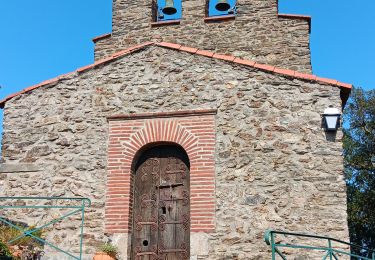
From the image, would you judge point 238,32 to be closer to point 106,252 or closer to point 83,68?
point 83,68

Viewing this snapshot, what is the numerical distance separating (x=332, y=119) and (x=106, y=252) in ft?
15.1

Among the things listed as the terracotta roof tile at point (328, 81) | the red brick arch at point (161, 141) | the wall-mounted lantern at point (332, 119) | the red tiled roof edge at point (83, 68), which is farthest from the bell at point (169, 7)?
the wall-mounted lantern at point (332, 119)

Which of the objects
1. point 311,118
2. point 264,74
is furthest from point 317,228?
point 264,74

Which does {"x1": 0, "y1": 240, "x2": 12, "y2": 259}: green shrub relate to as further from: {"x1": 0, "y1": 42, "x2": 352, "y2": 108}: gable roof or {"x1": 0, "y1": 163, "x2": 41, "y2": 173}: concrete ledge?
{"x1": 0, "y1": 42, "x2": 352, "y2": 108}: gable roof

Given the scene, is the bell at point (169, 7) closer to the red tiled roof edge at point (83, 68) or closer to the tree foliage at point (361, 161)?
the red tiled roof edge at point (83, 68)

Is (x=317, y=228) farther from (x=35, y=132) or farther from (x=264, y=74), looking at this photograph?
(x=35, y=132)

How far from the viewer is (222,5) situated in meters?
13.4

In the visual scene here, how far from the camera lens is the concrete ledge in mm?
9836

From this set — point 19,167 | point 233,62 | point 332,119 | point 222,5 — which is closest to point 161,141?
point 233,62

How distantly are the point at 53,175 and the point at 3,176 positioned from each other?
109 cm

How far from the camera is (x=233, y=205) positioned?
344 inches

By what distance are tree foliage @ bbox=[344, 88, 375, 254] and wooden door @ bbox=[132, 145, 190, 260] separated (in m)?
14.2

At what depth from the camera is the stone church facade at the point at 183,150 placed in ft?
28.2

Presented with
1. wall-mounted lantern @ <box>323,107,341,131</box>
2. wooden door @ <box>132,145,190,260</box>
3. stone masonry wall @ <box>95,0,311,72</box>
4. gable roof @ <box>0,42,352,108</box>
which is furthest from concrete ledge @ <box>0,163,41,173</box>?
wall-mounted lantern @ <box>323,107,341,131</box>
